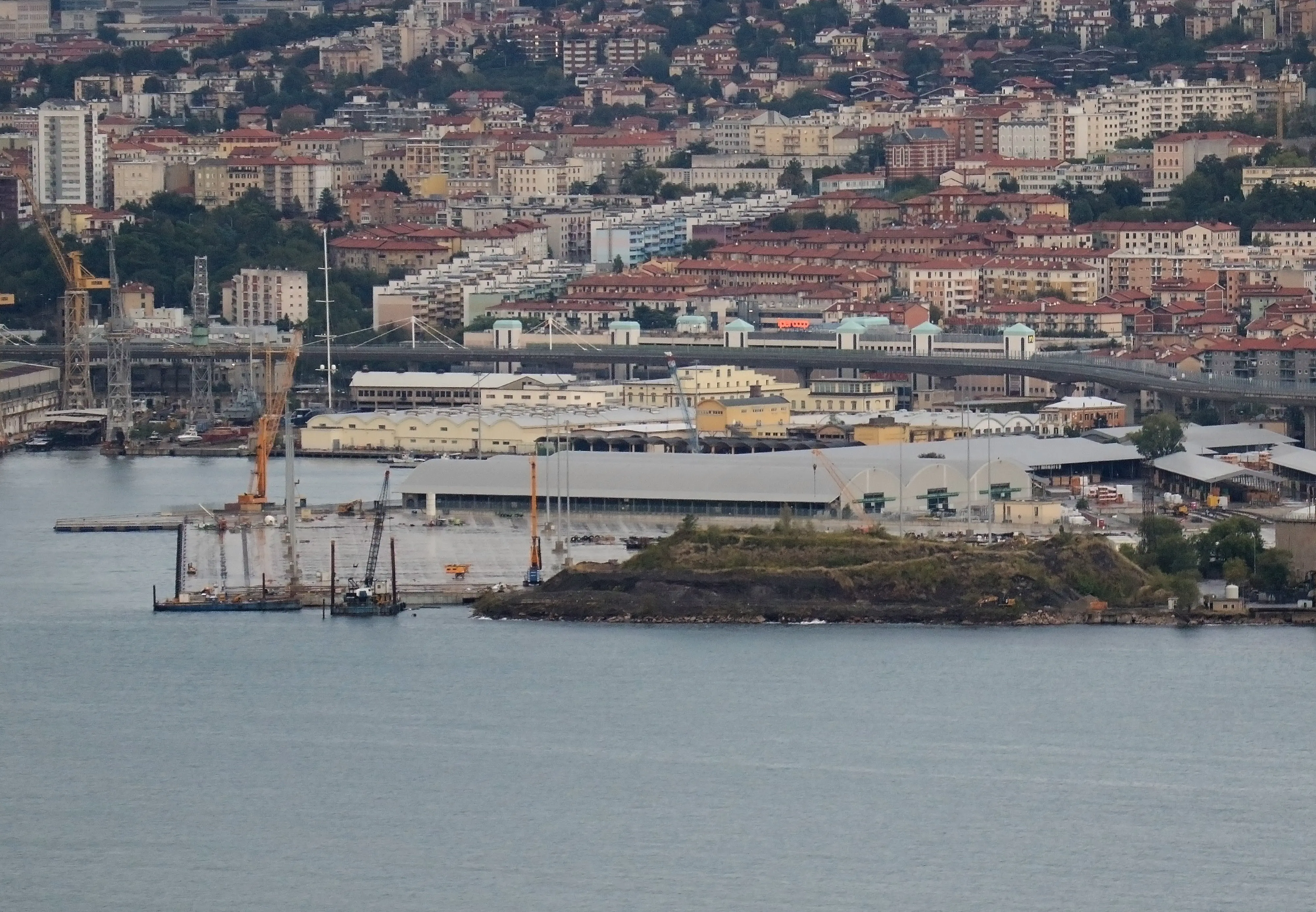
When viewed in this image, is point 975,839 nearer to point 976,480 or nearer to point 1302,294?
point 976,480

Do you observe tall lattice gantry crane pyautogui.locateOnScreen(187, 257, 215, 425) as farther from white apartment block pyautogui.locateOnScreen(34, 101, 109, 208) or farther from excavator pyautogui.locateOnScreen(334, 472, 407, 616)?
excavator pyautogui.locateOnScreen(334, 472, 407, 616)

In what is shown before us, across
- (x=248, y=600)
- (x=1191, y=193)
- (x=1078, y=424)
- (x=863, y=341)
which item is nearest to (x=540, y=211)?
(x=1191, y=193)

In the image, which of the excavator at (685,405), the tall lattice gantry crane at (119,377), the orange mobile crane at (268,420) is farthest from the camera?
the tall lattice gantry crane at (119,377)

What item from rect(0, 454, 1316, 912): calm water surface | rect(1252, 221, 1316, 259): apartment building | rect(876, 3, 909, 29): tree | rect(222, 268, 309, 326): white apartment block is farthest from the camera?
rect(876, 3, 909, 29): tree

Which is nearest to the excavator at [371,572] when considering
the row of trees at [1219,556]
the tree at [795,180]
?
the row of trees at [1219,556]

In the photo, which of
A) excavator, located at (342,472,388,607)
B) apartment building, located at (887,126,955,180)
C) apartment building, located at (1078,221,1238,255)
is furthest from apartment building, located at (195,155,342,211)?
excavator, located at (342,472,388,607)

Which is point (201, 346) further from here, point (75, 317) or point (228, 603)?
point (228, 603)

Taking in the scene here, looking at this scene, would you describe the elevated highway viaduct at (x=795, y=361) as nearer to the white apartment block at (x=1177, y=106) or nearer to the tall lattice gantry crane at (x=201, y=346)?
the tall lattice gantry crane at (x=201, y=346)
